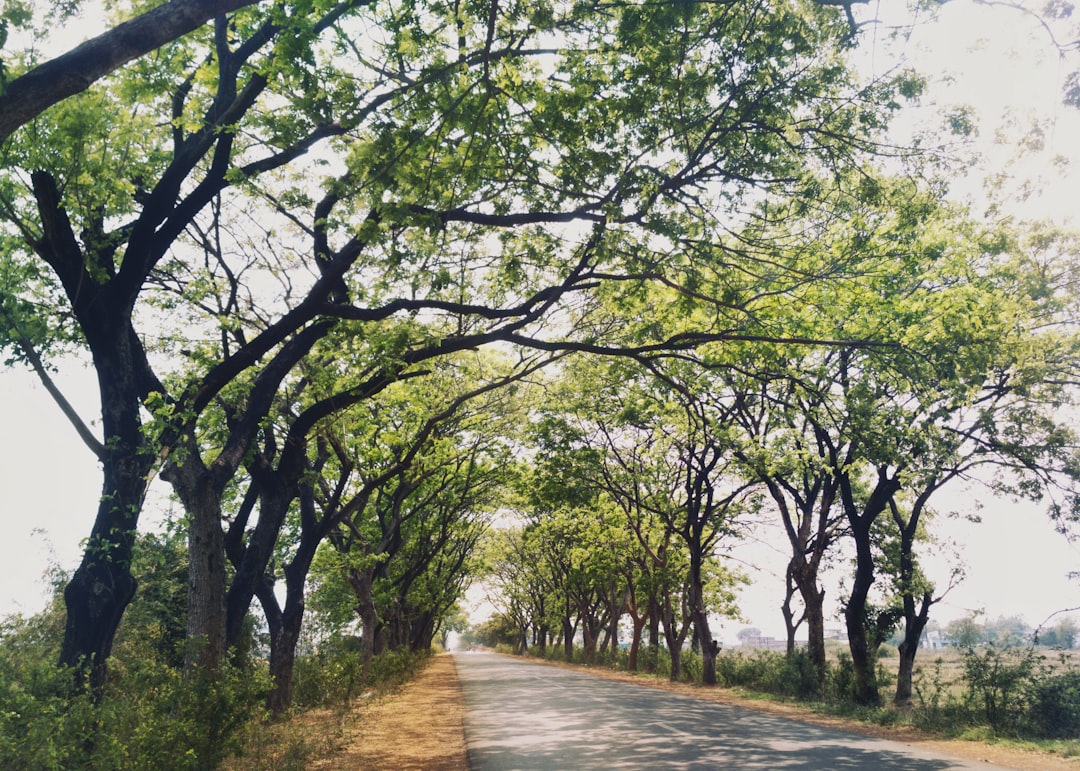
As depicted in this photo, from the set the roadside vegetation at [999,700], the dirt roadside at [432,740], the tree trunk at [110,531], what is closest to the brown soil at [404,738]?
the dirt roadside at [432,740]

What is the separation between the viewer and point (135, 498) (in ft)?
28.1

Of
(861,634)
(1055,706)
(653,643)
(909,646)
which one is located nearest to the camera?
(1055,706)

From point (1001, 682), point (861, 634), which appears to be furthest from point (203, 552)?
point (861, 634)

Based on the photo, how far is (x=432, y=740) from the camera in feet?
37.3

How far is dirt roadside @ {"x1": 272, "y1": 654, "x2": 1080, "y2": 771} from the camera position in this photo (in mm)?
9070

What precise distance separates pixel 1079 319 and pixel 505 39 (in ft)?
46.4

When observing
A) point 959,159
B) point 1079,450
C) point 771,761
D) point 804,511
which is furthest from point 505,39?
point 804,511

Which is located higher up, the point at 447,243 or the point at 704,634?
the point at 447,243

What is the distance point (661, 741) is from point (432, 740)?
3.72 metres

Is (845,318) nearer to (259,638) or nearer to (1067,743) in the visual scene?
(1067,743)

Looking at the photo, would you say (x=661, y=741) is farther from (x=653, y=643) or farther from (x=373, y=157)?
Answer: (x=653, y=643)

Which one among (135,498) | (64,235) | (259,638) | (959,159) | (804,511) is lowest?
(259,638)

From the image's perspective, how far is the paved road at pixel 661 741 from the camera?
328 inches

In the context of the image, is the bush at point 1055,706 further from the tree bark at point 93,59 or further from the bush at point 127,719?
the tree bark at point 93,59
